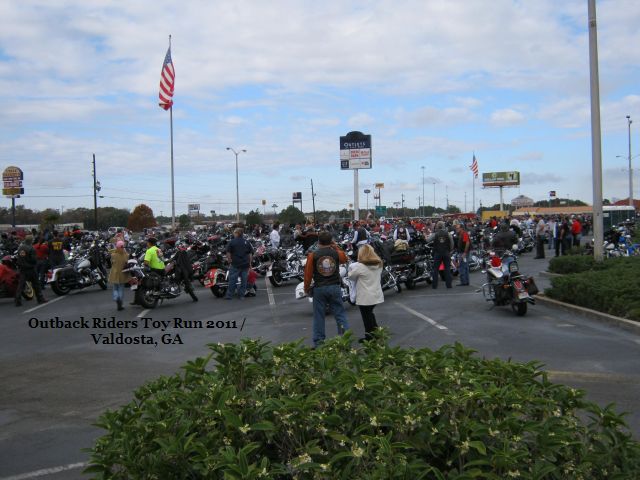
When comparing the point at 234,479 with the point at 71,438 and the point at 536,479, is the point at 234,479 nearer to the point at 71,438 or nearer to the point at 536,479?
the point at 536,479

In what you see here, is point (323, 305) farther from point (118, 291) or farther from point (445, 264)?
point (445, 264)

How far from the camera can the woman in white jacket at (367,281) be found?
9219mm

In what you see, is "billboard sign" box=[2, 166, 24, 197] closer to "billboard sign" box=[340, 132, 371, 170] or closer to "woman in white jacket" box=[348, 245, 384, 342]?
"billboard sign" box=[340, 132, 371, 170]

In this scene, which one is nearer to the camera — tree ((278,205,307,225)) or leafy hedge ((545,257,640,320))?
leafy hedge ((545,257,640,320))

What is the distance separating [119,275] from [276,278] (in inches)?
223

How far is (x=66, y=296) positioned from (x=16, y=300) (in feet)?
6.09

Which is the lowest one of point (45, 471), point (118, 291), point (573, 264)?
point (45, 471)

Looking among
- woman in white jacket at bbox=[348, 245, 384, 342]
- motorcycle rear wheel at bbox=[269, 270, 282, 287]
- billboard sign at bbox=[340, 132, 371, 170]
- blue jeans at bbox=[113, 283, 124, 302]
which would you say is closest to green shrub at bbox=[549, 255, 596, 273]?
motorcycle rear wheel at bbox=[269, 270, 282, 287]

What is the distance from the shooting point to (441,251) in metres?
16.5

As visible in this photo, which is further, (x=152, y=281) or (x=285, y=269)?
(x=285, y=269)

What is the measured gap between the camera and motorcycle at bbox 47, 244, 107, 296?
1748 centimetres

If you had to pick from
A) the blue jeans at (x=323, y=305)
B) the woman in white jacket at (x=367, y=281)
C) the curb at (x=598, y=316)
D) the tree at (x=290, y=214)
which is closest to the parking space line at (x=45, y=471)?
the blue jeans at (x=323, y=305)

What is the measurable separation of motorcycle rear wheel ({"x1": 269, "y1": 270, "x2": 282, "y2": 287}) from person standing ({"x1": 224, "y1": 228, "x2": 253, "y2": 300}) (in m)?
2.64

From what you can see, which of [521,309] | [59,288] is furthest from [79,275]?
[521,309]
